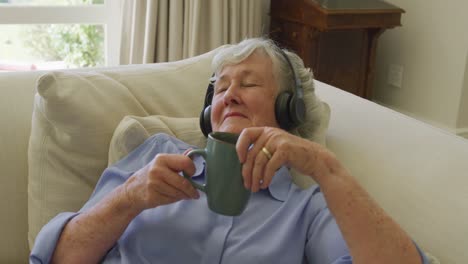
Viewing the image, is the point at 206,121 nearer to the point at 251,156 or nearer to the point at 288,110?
the point at 288,110

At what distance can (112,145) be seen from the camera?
1.29 meters

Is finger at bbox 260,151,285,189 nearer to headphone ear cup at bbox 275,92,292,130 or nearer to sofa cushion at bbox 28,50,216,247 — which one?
headphone ear cup at bbox 275,92,292,130

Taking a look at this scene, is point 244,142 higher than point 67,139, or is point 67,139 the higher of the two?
point 244,142

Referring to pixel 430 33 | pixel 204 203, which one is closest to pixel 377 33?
pixel 430 33

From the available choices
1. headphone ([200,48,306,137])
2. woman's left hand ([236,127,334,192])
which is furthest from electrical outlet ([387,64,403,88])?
woman's left hand ([236,127,334,192])

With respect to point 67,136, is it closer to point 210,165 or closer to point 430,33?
point 210,165

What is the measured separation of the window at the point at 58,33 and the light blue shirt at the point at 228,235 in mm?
1810

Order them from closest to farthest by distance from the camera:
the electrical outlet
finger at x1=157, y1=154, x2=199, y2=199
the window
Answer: finger at x1=157, y1=154, x2=199, y2=199, the window, the electrical outlet

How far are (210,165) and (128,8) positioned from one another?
191cm

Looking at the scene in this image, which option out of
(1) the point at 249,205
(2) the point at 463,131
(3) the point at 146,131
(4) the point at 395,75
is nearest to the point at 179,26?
(4) the point at 395,75

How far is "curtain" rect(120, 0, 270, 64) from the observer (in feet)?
8.27

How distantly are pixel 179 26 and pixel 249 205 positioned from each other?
1.56 metres

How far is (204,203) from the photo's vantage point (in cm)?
115

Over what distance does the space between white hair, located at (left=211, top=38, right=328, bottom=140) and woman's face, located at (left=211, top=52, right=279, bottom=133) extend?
2 cm
